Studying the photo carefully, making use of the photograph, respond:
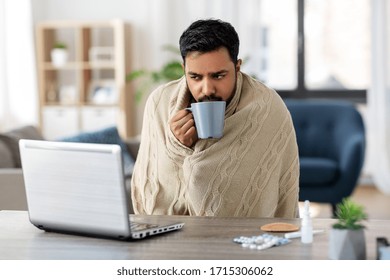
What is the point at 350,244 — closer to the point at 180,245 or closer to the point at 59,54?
the point at 180,245

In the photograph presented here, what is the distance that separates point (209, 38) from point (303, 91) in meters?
5.41

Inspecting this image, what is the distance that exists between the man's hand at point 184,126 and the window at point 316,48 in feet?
17.2

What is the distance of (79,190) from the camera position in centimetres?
196

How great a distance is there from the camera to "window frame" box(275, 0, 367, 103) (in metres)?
7.52

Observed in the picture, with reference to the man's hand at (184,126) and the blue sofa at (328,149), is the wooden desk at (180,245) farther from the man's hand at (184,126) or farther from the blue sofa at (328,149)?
the blue sofa at (328,149)

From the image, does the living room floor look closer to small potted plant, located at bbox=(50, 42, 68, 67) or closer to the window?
the window

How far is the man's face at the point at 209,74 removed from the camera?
7.62ft

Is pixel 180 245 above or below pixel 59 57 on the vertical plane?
below

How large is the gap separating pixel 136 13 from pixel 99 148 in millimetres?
5992

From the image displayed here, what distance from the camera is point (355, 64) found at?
297 inches

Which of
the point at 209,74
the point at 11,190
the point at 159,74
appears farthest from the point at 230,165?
the point at 159,74

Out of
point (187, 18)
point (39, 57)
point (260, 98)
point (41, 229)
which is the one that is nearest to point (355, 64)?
point (187, 18)

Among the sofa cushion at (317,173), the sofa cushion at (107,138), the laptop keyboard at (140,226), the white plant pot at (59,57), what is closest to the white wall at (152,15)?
the white plant pot at (59,57)

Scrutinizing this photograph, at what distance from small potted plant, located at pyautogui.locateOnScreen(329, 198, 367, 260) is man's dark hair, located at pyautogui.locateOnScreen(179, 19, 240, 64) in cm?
77
